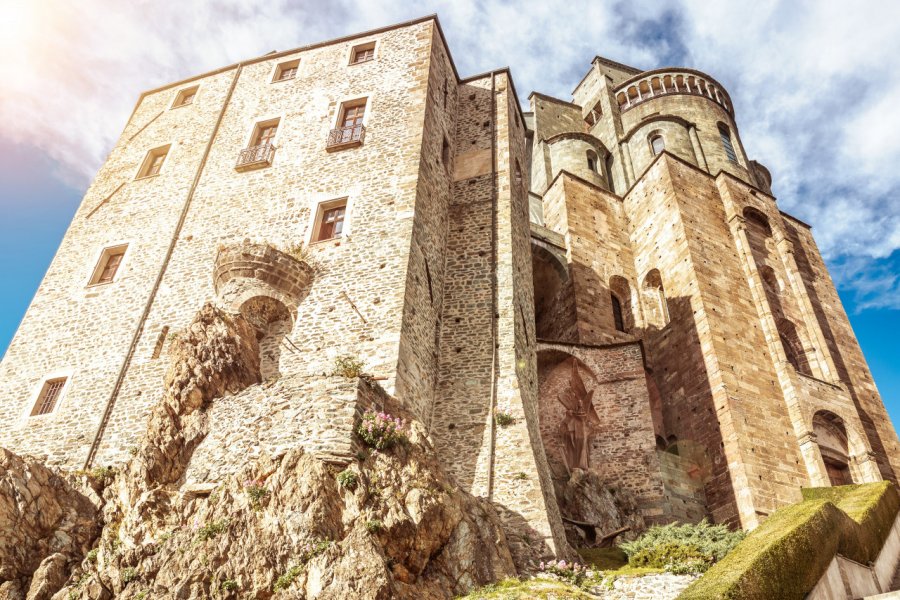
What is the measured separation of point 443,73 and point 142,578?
1597 centimetres

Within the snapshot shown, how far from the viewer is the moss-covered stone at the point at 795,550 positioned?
8.05 metres

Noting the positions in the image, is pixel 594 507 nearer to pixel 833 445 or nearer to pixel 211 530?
pixel 833 445

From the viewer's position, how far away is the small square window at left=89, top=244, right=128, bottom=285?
17672 mm

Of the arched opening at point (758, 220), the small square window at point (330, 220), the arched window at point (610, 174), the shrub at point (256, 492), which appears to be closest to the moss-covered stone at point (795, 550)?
the shrub at point (256, 492)

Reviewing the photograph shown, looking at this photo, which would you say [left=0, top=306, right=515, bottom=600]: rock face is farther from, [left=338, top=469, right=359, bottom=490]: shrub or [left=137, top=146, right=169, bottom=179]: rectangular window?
[left=137, top=146, right=169, bottom=179]: rectangular window

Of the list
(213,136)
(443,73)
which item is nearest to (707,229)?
(443,73)

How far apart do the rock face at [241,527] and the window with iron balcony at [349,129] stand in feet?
24.8

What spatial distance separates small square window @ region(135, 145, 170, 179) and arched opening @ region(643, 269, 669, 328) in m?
16.7

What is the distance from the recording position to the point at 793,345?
24.0 m

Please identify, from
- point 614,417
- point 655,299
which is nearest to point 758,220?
point 655,299

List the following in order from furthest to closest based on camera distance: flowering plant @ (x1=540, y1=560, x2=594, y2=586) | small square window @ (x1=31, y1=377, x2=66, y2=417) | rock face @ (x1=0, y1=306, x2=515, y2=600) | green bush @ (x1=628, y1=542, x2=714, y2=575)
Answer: small square window @ (x1=31, y1=377, x2=66, y2=417) < green bush @ (x1=628, y1=542, x2=714, y2=575) < flowering plant @ (x1=540, y1=560, x2=594, y2=586) < rock face @ (x1=0, y1=306, x2=515, y2=600)

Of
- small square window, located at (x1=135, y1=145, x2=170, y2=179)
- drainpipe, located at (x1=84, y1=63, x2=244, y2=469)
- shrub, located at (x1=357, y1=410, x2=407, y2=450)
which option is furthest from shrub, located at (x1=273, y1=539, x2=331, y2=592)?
small square window, located at (x1=135, y1=145, x2=170, y2=179)

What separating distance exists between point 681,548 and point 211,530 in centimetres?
812

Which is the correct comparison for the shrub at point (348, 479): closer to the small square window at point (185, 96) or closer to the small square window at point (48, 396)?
the small square window at point (48, 396)
